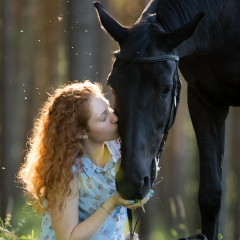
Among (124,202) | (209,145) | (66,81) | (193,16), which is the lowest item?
(209,145)

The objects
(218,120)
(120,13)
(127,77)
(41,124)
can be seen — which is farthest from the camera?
(120,13)

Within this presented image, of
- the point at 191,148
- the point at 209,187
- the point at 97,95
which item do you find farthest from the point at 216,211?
the point at 97,95

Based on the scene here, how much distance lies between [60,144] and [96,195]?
30 cm

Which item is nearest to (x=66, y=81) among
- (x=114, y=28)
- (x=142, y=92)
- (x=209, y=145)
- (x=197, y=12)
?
(x=209, y=145)

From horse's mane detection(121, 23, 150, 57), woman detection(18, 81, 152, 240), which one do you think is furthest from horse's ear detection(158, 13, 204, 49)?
woman detection(18, 81, 152, 240)

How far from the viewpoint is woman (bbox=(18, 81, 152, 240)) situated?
149 inches

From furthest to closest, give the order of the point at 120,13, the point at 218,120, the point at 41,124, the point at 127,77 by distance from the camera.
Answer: the point at 120,13 → the point at 218,120 → the point at 41,124 → the point at 127,77

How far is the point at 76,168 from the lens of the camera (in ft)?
12.7

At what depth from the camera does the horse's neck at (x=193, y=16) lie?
4137mm

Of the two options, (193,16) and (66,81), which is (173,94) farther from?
(66,81)

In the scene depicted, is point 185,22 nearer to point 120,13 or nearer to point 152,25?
point 152,25

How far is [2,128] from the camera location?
618 cm

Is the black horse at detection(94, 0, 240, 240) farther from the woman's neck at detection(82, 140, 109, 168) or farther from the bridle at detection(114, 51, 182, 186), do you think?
the woman's neck at detection(82, 140, 109, 168)

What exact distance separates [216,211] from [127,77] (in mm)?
1607
